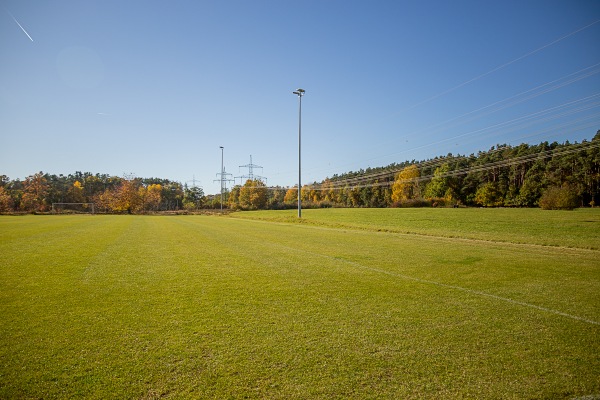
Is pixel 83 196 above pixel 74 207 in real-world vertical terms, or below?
above

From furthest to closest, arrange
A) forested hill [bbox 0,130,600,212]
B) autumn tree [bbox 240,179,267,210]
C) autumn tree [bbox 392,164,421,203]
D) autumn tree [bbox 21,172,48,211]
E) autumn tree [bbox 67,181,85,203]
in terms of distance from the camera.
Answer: autumn tree [bbox 67,181,85,203] < autumn tree [bbox 392,164,421,203] < autumn tree [bbox 240,179,267,210] < autumn tree [bbox 21,172,48,211] < forested hill [bbox 0,130,600,212]

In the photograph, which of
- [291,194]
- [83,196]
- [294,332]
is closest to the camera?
[294,332]

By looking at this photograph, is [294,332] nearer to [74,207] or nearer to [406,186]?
[406,186]

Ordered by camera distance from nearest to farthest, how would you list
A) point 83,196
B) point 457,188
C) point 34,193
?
1. point 34,193
2. point 457,188
3. point 83,196

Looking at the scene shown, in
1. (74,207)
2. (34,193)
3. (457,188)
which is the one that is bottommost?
(74,207)

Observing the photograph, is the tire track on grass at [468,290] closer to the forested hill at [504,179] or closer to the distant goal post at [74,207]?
the forested hill at [504,179]

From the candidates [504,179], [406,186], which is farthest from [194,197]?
[504,179]

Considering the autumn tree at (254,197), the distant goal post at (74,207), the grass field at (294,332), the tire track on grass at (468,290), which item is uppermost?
the autumn tree at (254,197)

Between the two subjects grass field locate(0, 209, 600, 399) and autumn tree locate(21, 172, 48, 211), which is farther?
autumn tree locate(21, 172, 48, 211)

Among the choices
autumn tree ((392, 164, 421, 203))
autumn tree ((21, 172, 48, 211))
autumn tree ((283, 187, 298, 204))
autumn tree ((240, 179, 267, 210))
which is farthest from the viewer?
autumn tree ((283, 187, 298, 204))

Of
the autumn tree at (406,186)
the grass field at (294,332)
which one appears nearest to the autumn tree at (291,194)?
the autumn tree at (406,186)

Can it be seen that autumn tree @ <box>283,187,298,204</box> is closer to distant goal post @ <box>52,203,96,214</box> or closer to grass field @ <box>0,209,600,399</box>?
distant goal post @ <box>52,203,96,214</box>

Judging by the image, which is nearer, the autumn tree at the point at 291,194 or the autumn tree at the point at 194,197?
the autumn tree at the point at 194,197

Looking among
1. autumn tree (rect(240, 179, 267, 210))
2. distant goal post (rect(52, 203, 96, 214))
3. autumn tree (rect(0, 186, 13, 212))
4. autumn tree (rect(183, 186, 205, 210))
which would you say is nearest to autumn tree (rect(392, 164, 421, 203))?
autumn tree (rect(240, 179, 267, 210))
